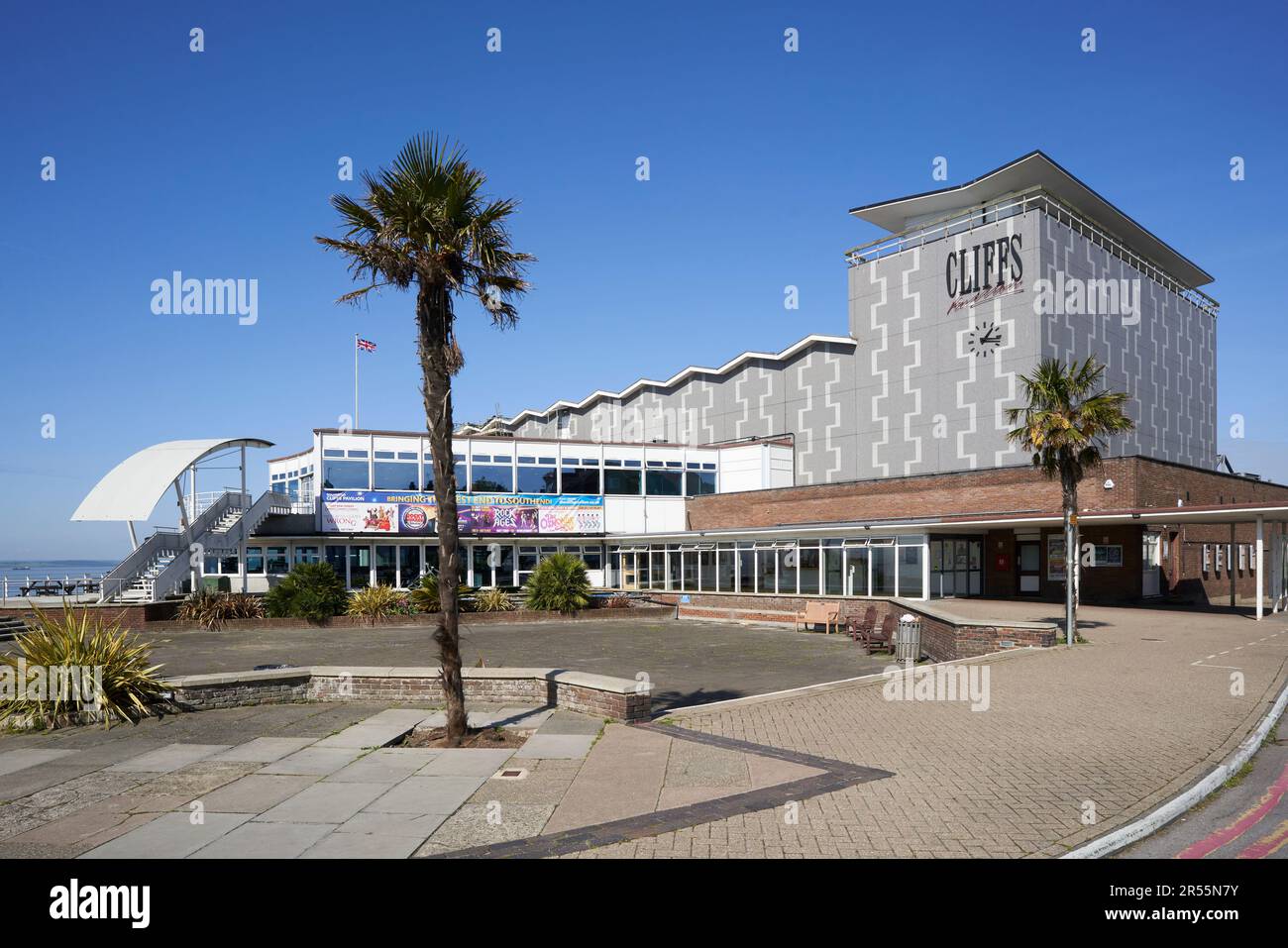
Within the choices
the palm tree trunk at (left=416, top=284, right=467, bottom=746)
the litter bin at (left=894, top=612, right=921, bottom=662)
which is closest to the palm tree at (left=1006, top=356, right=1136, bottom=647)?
the litter bin at (left=894, top=612, right=921, bottom=662)

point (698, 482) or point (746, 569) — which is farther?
point (698, 482)

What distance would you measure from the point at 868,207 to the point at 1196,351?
2709 centimetres

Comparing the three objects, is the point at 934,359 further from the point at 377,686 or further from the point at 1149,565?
the point at 377,686

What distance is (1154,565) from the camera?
101 feet

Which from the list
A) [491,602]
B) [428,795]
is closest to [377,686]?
[428,795]

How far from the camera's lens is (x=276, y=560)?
38000 millimetres

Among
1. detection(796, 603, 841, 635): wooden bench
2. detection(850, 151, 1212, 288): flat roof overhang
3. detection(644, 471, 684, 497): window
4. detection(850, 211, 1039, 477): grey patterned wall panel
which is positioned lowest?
detection(796, 603, 841, 635): wooden bench

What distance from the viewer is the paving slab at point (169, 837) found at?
20.9ft

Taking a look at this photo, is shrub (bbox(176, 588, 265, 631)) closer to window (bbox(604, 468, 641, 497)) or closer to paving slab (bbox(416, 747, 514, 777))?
paving slab (bbox(416, 747, 514, 777))

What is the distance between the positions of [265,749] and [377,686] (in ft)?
9.86

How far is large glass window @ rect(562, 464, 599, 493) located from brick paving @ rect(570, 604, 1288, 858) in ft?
91.8

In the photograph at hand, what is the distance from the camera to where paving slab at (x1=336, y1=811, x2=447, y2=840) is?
6.84 metres
